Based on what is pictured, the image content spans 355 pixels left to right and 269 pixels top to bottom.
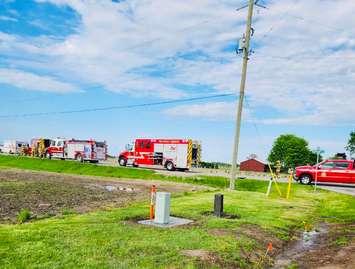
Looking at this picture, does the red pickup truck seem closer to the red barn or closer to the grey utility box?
the grey utility box

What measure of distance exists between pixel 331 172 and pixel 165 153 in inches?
719

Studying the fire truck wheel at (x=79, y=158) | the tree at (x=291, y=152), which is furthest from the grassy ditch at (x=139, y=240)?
the tree at (x=291, y=152)

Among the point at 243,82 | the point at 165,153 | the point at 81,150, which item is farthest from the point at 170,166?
the point at 243,82

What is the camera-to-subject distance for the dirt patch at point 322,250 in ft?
32.4

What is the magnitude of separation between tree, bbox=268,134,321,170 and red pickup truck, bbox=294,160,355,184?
294 ft

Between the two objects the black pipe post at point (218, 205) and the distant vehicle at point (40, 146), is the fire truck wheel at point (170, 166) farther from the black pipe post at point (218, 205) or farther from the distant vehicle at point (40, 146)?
the black pipe post at point (218, 205)

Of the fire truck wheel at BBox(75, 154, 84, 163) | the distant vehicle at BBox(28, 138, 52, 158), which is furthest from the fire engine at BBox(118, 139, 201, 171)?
the distant vehicle at BBox(28, 138, 52, 158)

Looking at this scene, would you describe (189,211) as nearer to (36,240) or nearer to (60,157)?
(36,240)

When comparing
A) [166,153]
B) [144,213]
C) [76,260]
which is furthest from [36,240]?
[166,153]

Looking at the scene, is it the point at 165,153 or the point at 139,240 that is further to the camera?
the point at 165,153

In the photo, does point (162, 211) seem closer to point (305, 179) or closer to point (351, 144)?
point (305, 179)

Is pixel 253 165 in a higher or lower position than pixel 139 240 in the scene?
higher

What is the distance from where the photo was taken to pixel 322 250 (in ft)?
37.8

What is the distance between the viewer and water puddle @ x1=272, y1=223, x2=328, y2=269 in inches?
403
